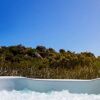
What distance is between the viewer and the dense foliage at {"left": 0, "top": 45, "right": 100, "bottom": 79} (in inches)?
427

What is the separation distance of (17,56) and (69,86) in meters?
9.09

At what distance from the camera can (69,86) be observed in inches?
339

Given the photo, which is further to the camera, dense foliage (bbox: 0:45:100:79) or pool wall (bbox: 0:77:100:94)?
dense foliage (bbox: 0:45:100:79)

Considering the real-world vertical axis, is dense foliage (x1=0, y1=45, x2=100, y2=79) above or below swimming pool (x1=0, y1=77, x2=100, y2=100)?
above

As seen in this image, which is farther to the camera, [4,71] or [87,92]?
[4,71]

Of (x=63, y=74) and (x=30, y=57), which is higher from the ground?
(x=30, y=57)

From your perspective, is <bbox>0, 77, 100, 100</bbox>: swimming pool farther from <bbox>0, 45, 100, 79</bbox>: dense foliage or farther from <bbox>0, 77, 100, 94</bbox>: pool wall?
<bbox>0, 45, 100, 79</bbox>: dense foliage

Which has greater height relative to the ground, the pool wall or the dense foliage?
the dense foliage

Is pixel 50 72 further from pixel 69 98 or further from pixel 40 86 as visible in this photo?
pixel 69 98

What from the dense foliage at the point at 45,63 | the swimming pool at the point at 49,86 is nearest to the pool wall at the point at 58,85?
the swimming pool at the point at 49,86

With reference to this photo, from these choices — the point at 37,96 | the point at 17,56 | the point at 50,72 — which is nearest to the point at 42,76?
the point at 50,72

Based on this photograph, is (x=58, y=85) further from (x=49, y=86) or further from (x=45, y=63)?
(x=45, y=63)

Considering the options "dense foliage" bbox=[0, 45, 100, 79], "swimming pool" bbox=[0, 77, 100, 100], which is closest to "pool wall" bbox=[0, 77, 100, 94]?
"swimming pool" bbox=[0, 77, 100, 100]

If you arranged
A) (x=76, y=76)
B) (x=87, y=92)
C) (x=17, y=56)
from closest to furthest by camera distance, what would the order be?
(x=87, y=92), (x=76, y=76), (x=17, y=56)
